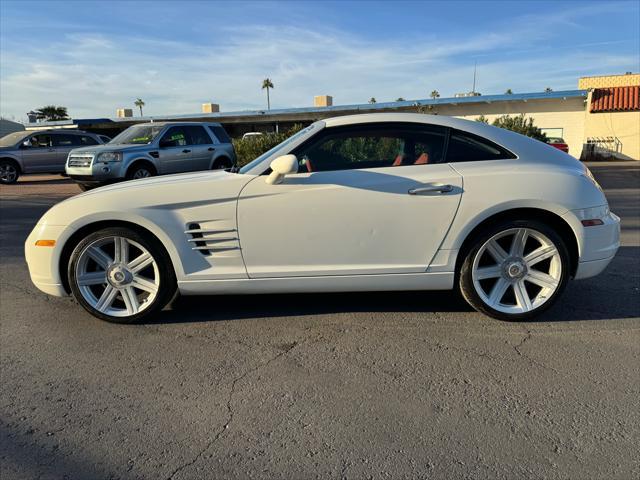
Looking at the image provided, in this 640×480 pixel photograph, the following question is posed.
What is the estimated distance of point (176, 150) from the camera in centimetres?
1204

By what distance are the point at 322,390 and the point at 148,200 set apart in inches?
74.7

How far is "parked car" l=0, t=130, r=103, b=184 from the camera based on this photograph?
1525cm

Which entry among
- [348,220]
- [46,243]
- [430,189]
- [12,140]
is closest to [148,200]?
[46,243]

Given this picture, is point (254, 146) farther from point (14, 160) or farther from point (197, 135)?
point (14, 160)

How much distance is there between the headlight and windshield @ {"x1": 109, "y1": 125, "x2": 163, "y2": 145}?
69 centimetres

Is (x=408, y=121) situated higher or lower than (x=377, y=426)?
higher

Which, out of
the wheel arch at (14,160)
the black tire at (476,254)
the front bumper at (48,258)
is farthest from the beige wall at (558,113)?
the front bumper at (48,258)

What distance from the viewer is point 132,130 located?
12578 mm

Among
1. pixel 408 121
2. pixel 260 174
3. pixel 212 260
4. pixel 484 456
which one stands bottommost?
pixel 484 456

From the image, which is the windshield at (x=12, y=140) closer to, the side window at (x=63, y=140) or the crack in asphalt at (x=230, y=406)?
the side window at (x=63, y=140)

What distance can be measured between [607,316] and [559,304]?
0.37m

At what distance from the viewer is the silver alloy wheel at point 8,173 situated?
15203mm

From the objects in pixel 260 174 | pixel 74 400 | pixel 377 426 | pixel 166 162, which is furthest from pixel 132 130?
pixel 377 426

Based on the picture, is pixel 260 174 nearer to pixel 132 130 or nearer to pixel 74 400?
pixel 74 400
